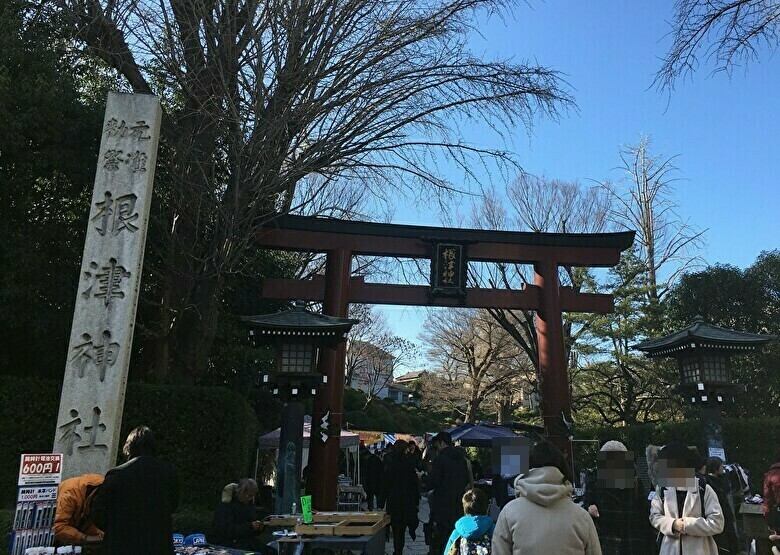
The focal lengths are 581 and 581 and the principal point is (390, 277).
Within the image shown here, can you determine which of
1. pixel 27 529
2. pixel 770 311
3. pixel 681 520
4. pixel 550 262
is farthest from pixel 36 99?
pixel 770 311

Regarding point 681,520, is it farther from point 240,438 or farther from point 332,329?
point 240,438

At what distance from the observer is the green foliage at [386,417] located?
29839mm

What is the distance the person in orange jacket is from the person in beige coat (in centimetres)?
299

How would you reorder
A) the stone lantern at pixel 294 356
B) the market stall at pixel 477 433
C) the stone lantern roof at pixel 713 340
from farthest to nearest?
the market stall at pixel 477 433, the stone lantern roof at pixel 713 340, the stone lantern at pixel 294 356

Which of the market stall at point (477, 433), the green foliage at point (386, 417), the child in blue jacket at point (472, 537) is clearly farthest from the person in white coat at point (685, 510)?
the green foliage at point (386, 417)

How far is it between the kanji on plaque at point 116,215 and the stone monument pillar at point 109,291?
0.04 feet

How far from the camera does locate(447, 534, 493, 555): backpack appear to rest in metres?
4.12

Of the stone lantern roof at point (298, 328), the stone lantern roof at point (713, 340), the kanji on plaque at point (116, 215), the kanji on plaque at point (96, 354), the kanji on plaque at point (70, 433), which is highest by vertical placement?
the kanji on plaque at point (116, 215)

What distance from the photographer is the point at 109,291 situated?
22.4 feet

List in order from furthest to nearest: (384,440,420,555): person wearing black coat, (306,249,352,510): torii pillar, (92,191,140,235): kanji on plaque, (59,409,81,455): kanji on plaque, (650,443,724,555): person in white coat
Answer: (306,249,352,510): torii pillar < (384,440,420,555): person wearing black coat < (92,191,140,235): kanji on plaque < (59,409,81,455): kanji on plaque < (650,443,724,555): person in white coat

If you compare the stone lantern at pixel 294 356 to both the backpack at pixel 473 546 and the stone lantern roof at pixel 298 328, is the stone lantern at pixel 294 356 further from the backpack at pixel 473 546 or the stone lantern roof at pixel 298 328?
the backpack at pixel 473 546

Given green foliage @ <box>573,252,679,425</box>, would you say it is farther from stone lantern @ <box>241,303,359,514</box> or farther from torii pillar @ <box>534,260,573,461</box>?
stone lantern @ <box>241,303,359,514</box>

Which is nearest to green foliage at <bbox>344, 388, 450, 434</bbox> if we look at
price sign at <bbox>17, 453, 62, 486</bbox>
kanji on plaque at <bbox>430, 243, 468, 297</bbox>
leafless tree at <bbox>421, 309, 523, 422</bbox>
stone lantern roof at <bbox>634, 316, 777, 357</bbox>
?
leafless tree at <bbox>421, 309, 523, 422</bbox>

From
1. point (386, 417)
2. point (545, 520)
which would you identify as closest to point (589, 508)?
point (545, 520)
